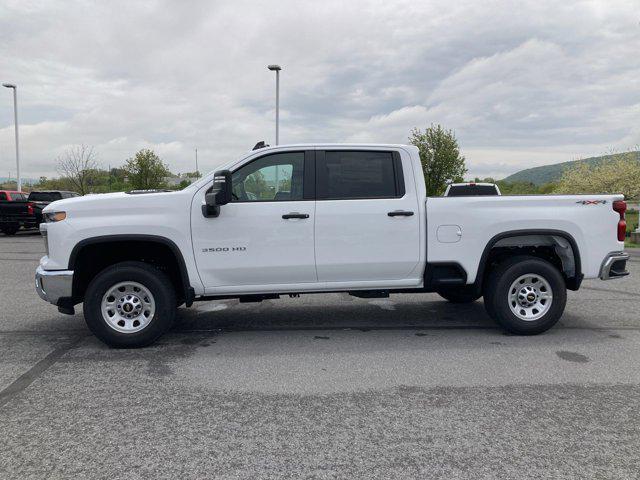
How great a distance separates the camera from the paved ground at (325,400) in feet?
9.59

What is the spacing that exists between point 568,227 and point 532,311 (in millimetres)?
982

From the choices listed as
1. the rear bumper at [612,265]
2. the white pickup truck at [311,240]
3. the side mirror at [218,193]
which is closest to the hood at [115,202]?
the white pickup truck at [311,240]

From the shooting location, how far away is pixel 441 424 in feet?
11.1

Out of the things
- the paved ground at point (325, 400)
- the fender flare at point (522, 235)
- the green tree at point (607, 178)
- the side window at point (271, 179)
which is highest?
the green tree at point (607, 178)

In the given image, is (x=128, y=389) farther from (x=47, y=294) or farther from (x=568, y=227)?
(x=568, y=227)

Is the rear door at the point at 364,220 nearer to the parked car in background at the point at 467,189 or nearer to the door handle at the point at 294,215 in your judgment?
the door handle at the point at 294,215

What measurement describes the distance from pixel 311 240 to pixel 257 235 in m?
0.55

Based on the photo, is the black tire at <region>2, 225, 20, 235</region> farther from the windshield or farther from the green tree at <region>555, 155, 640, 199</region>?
the green tree at <region>555, 155, 640, 199</region>

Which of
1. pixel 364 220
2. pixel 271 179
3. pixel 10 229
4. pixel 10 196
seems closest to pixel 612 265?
pixel 364 220

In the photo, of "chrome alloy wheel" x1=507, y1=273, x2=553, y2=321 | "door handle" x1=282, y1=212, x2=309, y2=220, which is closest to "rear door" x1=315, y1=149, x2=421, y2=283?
"door handle" x1=282, y1=212, x2=309, y2=220

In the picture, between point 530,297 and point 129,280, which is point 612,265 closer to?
point 530,297

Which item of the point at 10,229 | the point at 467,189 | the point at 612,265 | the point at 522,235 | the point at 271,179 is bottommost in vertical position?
the point at 10,229

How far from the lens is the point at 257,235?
5.14 metres

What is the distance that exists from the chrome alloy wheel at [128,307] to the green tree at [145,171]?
4397cm
